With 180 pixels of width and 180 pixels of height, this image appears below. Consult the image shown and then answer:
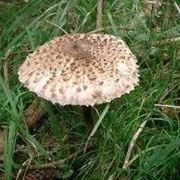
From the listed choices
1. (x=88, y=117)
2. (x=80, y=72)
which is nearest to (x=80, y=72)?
(x=80, y=72)

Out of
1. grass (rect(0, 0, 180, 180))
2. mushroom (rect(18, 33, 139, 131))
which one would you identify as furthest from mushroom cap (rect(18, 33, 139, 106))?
grass (rect(0, 0, 180, 180))

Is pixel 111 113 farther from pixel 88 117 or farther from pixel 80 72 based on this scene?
pixel 80 72

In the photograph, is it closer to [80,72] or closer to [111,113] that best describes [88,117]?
[111,113]

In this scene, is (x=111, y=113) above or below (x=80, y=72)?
below

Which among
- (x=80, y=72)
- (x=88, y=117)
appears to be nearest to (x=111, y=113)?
(x=88, y=117)

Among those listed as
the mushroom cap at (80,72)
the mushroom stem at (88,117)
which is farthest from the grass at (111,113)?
the mushroom cap at (80,72)

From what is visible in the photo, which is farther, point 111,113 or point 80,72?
point 111,113
